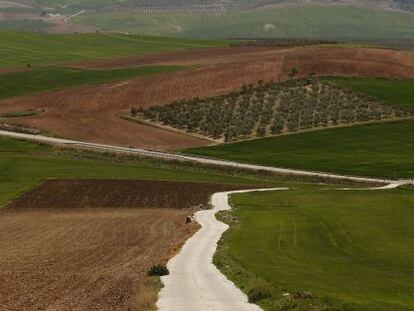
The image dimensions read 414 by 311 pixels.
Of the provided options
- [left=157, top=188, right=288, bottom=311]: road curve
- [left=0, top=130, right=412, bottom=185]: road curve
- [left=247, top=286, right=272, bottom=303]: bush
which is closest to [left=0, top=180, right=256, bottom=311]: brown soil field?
[left=157, top=188, right=288, bottom=311]: road curve

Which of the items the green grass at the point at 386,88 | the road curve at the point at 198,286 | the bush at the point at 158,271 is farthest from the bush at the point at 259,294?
the green grass at the point at 386,88

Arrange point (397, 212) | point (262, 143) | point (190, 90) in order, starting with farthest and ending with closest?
point (190, 90), point (262, 143), point (397, 212)

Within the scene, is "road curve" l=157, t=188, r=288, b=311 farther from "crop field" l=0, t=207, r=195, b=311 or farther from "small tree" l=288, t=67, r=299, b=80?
"small tree" l=288, t=67, r=299, b=80

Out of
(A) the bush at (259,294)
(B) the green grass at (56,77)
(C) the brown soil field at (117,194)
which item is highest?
(A) the bush at (259,294)

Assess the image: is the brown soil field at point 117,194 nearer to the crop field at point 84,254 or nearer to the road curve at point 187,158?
the crop field at point 84,254

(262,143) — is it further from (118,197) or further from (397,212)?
(397,212)

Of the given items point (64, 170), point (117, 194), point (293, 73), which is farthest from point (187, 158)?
point (293, 73)

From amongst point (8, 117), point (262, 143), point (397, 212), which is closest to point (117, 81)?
point (8, 117)
